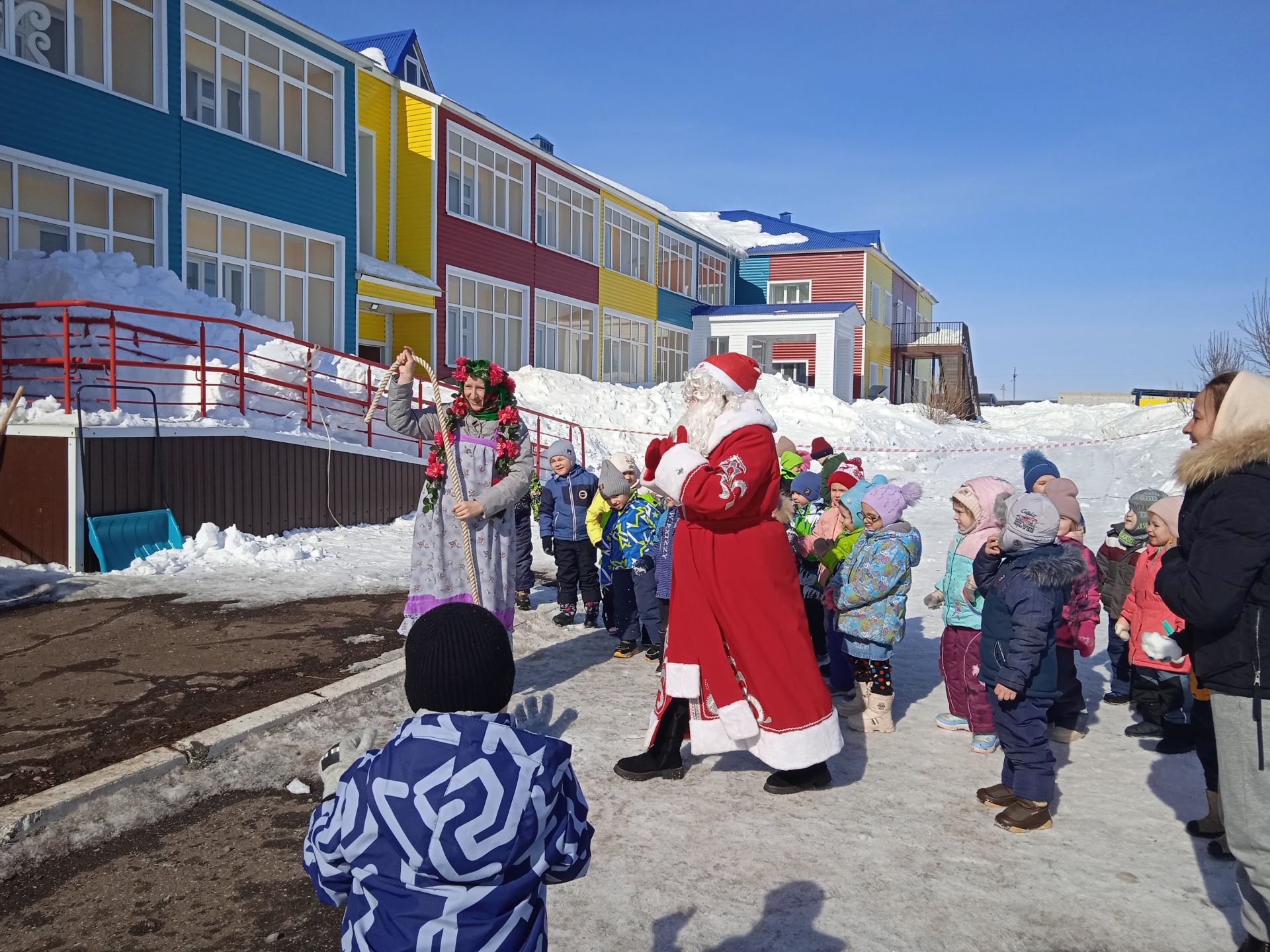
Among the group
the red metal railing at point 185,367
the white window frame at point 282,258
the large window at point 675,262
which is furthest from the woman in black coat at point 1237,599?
the large window at point 675,262

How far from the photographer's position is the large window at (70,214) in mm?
12766

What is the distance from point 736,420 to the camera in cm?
400

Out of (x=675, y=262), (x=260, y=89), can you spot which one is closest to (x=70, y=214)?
(x=260, y=89)

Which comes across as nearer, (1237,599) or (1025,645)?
(1237,599)

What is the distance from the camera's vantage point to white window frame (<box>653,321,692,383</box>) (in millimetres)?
32875

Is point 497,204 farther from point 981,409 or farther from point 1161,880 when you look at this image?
point 981,409

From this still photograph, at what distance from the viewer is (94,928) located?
9.84ft

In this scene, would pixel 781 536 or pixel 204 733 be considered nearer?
pixel 781 536

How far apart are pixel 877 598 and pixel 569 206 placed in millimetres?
23810

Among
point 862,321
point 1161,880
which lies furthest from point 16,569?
point 862,321

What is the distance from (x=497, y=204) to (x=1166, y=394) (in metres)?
35.9

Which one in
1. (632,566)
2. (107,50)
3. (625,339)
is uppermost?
(107,50)

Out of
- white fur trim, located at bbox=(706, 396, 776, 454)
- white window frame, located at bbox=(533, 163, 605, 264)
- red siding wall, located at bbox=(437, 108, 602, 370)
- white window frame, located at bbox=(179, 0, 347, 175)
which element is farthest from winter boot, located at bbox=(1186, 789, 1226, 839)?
white window frame, located at bbox=(533, 163, 605, 264)

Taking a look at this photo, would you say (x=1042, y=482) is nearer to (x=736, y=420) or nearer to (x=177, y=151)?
(x=736, y=420)
